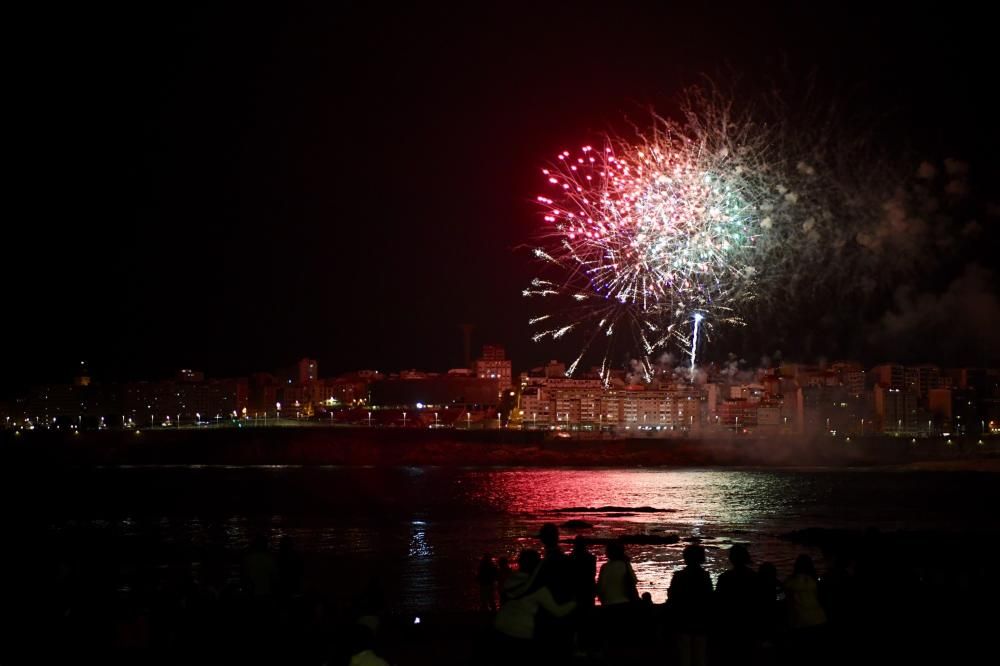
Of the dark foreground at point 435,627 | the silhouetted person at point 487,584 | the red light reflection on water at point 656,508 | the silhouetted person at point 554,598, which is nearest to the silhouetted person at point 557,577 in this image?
the silhouetted person at point 554,598

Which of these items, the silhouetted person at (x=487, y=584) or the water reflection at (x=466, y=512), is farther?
the water reflection at (x=466, y=512)

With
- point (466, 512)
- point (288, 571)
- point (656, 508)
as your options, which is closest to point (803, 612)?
point (288, 571)

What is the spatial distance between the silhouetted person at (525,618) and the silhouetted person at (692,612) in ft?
6.02

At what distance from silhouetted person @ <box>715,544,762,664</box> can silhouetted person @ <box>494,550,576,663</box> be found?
1918 millimetres

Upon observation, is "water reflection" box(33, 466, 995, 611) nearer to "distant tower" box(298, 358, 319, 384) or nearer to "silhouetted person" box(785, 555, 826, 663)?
"silhouetted person" box(785, 555, 826, 663)

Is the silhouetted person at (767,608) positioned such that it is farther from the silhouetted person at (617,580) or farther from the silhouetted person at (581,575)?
the silhouetted person at (581,575)

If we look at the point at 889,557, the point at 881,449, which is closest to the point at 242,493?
the point at 889,557

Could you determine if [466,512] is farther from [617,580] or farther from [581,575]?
[581,575]

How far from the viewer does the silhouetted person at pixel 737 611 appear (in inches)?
267

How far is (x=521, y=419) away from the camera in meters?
115

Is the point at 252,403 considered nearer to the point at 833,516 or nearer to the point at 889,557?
the point at 833,516

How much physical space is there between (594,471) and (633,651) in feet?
188

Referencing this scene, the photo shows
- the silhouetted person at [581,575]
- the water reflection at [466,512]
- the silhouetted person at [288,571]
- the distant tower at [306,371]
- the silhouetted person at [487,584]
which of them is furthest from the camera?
the distant tower at [306,371]

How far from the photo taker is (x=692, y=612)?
6824 mm
